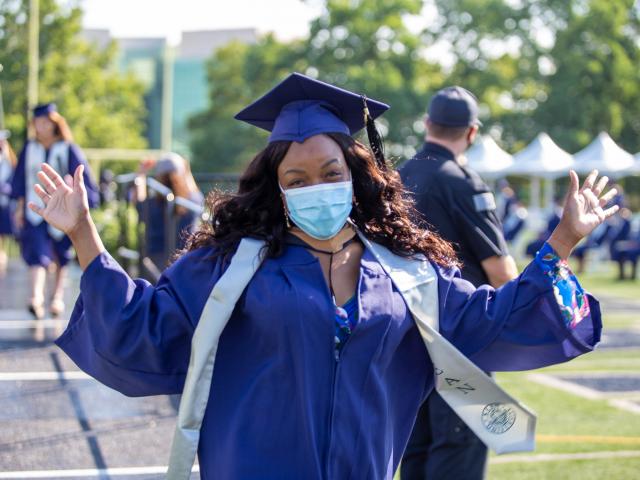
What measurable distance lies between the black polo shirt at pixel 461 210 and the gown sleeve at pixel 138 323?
1.93 m

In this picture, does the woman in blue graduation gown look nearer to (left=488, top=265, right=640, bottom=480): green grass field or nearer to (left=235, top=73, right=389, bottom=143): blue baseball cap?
(left=235, top=73, right=389, bottom=143): blue baseball cap


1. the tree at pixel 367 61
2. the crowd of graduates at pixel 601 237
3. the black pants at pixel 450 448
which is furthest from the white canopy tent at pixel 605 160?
the black pants at pixel 450 448

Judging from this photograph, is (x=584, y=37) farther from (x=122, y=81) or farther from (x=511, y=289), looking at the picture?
(x=511, y=289)

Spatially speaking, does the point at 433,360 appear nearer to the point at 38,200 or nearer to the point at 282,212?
the point at 282,212

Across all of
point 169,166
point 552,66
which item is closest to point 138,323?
point 169,166

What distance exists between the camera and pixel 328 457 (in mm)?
2656

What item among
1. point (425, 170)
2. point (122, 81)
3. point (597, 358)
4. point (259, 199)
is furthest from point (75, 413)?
point (122, 81)

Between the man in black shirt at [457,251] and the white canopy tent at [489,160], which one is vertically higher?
the man in black shirt at [457,251]

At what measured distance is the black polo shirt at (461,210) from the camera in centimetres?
455

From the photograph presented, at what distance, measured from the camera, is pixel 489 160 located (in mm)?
31766

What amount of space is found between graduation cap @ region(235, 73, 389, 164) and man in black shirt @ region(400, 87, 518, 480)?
141 cm

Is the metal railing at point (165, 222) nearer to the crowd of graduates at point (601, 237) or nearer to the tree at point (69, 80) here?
the tree at point (69, 80)

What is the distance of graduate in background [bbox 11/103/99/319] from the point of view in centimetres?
877

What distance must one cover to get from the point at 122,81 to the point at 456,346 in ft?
133
